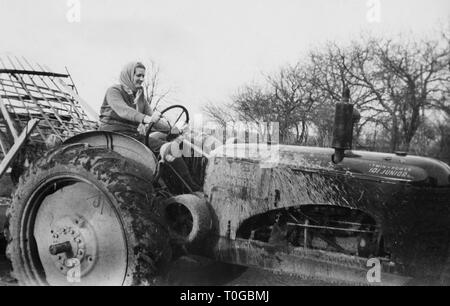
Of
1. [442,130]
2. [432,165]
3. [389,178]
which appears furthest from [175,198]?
[442,130]

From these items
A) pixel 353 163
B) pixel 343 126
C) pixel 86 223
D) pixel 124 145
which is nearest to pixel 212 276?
pixel 86 223

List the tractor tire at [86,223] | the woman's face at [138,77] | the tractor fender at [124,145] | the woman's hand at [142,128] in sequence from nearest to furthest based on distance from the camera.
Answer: the tractor tire at [86,223]
the tractor fender at [124,145]
the woman's hand at [142,128]
the woman's face at [138,77]

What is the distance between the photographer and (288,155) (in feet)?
11.5

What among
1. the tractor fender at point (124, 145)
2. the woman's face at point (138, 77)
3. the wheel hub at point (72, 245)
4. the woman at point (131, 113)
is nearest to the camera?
the wheel hub at point (72, 245)

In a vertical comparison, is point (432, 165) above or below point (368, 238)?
above

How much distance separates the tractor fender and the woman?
0.29 metres

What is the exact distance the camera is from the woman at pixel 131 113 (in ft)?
13.0

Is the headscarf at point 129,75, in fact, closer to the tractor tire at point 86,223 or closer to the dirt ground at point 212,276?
the tractor tire at point 86,223

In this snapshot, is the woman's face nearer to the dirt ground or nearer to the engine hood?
the engine hood

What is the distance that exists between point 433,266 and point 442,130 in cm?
1087

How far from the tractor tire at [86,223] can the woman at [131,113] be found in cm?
56

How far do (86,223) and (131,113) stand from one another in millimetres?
1040

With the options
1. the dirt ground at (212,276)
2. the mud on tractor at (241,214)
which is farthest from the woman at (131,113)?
the dirt ground at (212,276)

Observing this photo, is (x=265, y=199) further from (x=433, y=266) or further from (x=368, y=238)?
(x=433, y=266)
